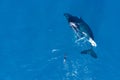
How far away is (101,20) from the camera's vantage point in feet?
43.1

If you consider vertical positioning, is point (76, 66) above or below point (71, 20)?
above

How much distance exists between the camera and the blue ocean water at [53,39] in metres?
12.9

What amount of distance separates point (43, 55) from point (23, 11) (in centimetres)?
285

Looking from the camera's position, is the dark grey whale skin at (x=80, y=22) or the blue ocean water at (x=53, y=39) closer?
the dark grey whale skin at (x=80, y=22)

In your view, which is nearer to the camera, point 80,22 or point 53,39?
point 80,22

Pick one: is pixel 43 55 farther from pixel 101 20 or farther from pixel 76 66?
pixel 101 20

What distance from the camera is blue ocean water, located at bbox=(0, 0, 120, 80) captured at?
12891 mm

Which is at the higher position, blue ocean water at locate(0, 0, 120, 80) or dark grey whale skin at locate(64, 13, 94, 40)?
blue ocean water at locate(0, 0, 120, 80)

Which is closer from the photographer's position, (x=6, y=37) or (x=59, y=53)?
(x=6, y=37)

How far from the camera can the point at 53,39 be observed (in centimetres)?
1402

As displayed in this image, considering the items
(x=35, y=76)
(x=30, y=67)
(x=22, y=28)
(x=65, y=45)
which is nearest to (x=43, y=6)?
(x=22, y=28)

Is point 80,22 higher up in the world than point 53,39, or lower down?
lower down

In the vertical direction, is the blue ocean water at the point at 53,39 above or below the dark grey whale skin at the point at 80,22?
above

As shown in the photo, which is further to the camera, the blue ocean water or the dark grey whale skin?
the blue ocean water
